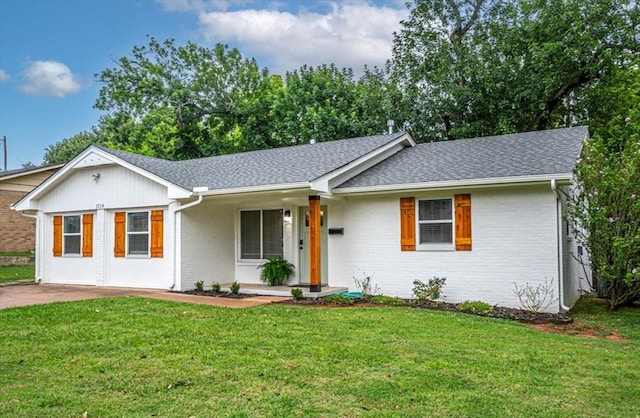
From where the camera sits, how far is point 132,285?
13828 millimetres

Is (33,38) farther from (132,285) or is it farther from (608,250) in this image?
(608,250)

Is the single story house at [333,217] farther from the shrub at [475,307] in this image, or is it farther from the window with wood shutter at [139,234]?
the shrub at [475,307]

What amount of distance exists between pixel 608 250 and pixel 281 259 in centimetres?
750

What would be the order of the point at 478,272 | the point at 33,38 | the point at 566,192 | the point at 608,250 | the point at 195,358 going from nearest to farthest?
the point at 195,358 → the point at 608,250 → the point at 478,272 → the point at 566,192 → the point at 33,38

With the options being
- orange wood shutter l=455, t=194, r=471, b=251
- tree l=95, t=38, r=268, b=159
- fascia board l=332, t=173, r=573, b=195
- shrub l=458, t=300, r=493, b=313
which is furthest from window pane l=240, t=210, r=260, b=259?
tree l=95, t=38, r=268, b=159

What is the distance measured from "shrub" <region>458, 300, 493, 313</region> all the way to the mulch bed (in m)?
0.07

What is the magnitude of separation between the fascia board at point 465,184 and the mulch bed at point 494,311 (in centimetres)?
242

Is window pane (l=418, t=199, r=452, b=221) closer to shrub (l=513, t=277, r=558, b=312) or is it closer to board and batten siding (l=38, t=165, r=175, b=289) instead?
shrub (l=513, t=277, r=558, b=312)

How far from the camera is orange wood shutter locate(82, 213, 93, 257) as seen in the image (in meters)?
14.7

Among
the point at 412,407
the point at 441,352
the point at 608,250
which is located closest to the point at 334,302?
the point at 441,352

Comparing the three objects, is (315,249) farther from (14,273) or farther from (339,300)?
(14,273)

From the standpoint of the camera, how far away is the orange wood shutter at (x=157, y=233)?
43.5 feet

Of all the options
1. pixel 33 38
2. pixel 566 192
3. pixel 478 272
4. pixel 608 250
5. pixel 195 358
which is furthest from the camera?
pixel 33 38

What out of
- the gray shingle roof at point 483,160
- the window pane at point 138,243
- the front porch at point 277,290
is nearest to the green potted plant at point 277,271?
the front porch at point 277,290
